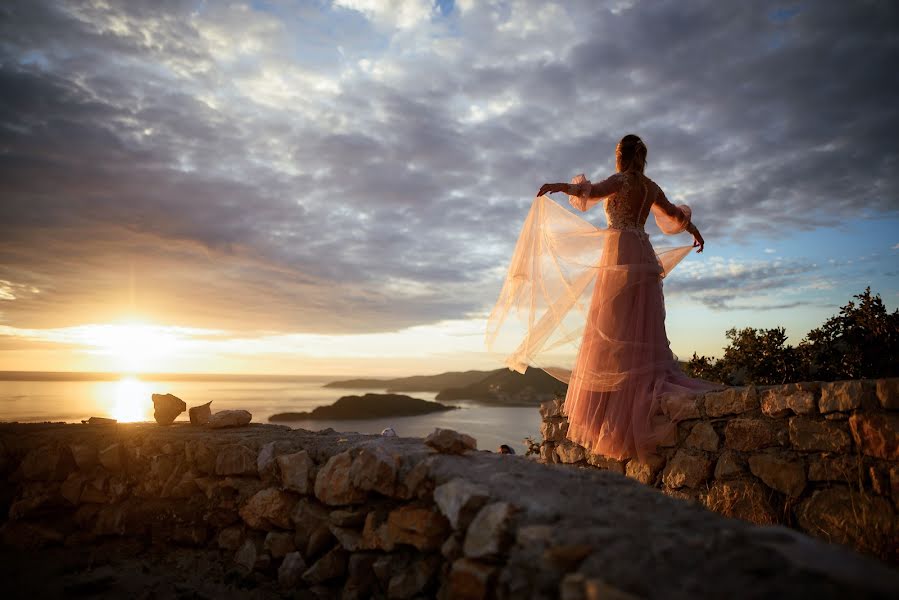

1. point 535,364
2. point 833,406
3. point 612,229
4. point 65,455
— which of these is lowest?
point 65,455

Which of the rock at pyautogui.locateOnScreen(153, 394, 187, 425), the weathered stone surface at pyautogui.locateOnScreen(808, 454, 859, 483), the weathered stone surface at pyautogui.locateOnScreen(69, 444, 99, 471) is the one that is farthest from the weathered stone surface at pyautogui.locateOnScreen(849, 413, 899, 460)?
the weathered stone surface at pyautogui.locateOnScreen(69, 444, 99, 471)

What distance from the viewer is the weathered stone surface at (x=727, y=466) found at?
3.23 metres

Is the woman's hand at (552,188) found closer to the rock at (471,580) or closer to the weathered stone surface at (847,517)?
the weathered stone surface at (847,517)

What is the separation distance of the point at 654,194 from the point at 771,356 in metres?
3.03

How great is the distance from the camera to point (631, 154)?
14.3ft

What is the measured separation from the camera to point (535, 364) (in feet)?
14.2

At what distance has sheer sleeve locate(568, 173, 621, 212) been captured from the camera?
4.28 m

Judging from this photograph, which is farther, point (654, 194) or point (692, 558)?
point (654, 194)

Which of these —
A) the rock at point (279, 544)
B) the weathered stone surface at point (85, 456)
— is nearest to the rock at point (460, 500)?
the rock at point (279, 544)

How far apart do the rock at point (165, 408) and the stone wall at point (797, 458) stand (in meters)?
4.45

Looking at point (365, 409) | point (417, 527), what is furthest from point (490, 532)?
point (365, 409)

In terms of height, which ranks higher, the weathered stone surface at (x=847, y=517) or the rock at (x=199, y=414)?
the rock at (x=199, y=414)

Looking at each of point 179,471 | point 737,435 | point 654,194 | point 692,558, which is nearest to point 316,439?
point 179,471

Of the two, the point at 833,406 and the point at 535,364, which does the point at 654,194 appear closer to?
the point at 535,364
